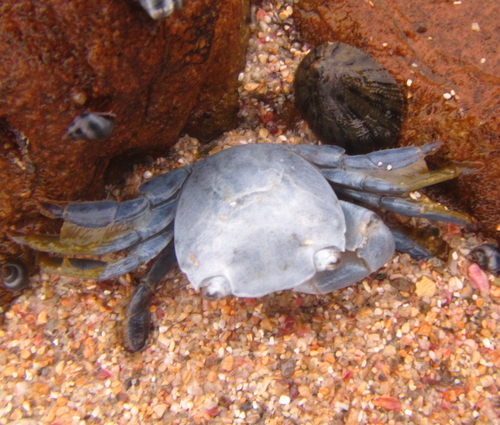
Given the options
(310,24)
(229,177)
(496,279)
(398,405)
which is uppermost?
(310,24)

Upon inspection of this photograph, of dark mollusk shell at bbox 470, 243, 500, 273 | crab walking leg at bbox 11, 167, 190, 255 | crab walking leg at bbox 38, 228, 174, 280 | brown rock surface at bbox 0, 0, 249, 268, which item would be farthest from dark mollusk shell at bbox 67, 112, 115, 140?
dark mollusk shell at bbox 470, 243, 500, 273

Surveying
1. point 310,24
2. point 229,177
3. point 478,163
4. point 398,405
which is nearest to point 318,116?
point 310,24

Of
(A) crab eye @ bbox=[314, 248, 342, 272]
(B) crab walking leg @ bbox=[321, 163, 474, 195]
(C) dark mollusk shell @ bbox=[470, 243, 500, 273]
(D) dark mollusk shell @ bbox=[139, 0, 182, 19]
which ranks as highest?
(D) dark mollusk shell @ bbox=[139, 0, 182, 19]

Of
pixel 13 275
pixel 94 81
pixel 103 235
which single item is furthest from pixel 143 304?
pixel 94 81

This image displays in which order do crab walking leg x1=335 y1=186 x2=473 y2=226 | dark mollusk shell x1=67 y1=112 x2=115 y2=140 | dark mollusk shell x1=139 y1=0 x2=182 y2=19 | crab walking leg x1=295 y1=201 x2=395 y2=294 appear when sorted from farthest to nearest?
crab walking leg x1=335 y1=186 x2=473 y2=226 < crab walking leg x1=295 y1=201 x2=395 y2=294 < dark mollusk shell x1=67 y1=112 x2=115 y2=140 < dark mollusk shell x1=139 y1=0 x2=182 y2=19

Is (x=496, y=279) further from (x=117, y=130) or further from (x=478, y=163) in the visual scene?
(x=117, y=130)

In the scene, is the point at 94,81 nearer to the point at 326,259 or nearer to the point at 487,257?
the point at 326,259

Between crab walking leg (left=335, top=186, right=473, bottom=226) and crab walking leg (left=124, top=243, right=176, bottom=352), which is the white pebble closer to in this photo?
crab walking leg (left=335, top=186, right=473, bottom=226)
